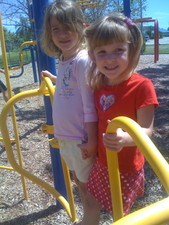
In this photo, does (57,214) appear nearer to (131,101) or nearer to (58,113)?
(58,113)

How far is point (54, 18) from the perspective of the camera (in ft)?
5.12

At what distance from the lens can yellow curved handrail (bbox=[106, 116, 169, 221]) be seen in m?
0.71

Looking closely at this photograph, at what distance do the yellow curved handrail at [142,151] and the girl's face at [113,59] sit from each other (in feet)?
1.07

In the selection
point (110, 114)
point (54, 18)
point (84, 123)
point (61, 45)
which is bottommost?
point (84, 123)

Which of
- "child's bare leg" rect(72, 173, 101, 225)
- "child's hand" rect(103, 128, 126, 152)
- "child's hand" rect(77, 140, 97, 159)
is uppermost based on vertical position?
"child's hand" rect(103, 128, 126, 152)

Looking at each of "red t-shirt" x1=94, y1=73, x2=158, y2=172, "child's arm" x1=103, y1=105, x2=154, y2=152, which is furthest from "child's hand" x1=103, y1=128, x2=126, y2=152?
"red t-shirt" x1=94, y1=73, x2=158, y2=172

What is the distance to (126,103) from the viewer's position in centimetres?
127

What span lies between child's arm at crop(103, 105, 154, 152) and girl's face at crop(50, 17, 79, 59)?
0.62m

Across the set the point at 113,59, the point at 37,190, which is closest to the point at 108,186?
the point at 113,59

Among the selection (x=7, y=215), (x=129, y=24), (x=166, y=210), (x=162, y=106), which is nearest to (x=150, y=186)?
(x=7, y=215)

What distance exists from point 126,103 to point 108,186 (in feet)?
1.58

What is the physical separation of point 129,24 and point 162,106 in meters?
4.29

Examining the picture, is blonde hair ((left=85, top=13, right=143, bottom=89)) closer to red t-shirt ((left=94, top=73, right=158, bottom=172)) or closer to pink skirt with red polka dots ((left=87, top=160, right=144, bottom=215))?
red t-shirt ((left=94, top=73, right=158, bottom=172))

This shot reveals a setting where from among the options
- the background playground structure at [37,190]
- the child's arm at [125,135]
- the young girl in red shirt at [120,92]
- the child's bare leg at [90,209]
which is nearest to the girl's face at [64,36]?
the young girl in red shirt at [120,92]
